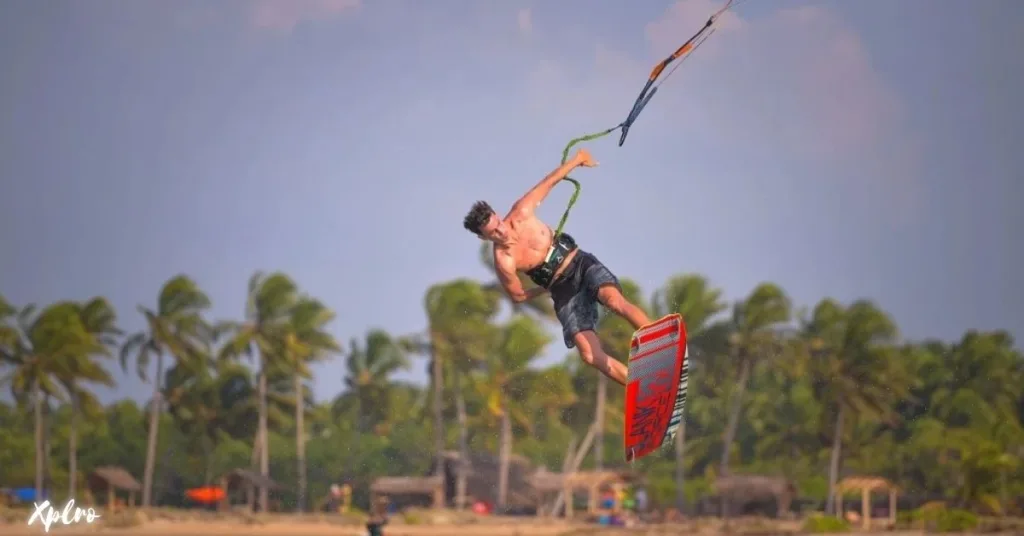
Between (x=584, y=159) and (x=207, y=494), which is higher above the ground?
(x=584, y=159)

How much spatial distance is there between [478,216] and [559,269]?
2.97 ft

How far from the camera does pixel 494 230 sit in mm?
10719

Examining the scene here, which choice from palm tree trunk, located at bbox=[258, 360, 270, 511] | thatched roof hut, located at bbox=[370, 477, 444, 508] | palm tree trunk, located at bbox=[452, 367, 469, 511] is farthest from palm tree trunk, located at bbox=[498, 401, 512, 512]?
palm tree trunk, located at bbox=[258, 360, 270, 511]

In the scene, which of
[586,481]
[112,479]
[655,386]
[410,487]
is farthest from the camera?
[112,479]

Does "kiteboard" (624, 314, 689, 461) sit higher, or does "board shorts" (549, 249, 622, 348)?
"board shorts" (549, 249, 622, 348)

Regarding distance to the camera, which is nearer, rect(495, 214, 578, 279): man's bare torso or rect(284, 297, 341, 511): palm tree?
rect(495, 214, 578, 279): man's bare torso

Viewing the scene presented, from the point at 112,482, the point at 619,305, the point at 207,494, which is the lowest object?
the point at 207,494

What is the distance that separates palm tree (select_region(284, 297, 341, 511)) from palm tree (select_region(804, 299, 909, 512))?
2334cm

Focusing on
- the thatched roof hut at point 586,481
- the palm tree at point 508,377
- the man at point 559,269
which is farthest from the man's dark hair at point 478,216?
the palm tree at point 508,377

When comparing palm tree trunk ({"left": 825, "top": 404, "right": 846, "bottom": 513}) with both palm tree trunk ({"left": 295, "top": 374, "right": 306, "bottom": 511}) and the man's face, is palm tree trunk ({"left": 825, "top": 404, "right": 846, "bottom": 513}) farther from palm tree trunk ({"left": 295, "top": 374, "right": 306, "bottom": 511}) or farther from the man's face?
the man's face

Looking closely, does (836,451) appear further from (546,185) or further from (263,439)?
(546,185)

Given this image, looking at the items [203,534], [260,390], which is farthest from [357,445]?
[203,534]

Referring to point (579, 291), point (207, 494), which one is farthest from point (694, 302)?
point (579, 291)

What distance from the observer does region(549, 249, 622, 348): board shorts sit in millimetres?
11094
